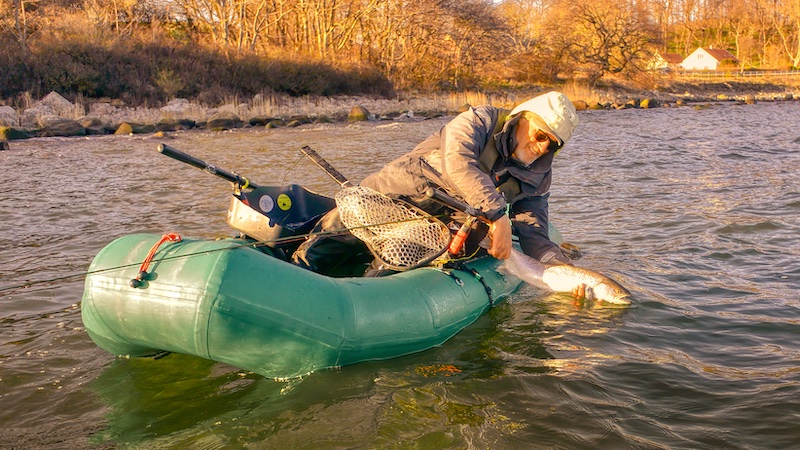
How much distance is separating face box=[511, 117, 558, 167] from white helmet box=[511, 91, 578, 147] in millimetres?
63

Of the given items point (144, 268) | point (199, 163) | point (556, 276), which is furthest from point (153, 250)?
point (556, 276)

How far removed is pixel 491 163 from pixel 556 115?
61cm

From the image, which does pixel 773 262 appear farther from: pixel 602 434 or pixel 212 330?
pixel 212 330

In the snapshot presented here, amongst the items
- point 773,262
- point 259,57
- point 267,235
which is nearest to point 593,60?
point 259,57

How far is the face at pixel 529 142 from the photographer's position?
531cm

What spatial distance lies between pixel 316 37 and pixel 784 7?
5728 cm

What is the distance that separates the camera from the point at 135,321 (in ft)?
13.5

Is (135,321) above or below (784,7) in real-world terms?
below

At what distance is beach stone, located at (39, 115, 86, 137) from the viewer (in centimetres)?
2220

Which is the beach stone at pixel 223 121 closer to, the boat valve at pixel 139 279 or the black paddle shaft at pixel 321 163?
the black paddle shaft at pixel 321 163

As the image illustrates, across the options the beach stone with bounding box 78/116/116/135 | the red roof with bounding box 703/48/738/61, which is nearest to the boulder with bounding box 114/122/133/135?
the beach stone with bounding box 78/116/116/135

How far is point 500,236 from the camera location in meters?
5.07

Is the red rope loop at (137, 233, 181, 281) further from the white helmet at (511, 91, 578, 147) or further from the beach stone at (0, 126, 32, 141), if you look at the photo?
the beach stone at (0, 126, 32, 141)

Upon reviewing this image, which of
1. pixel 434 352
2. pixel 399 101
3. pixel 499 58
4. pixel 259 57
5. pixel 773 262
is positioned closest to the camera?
pixel 434 352
